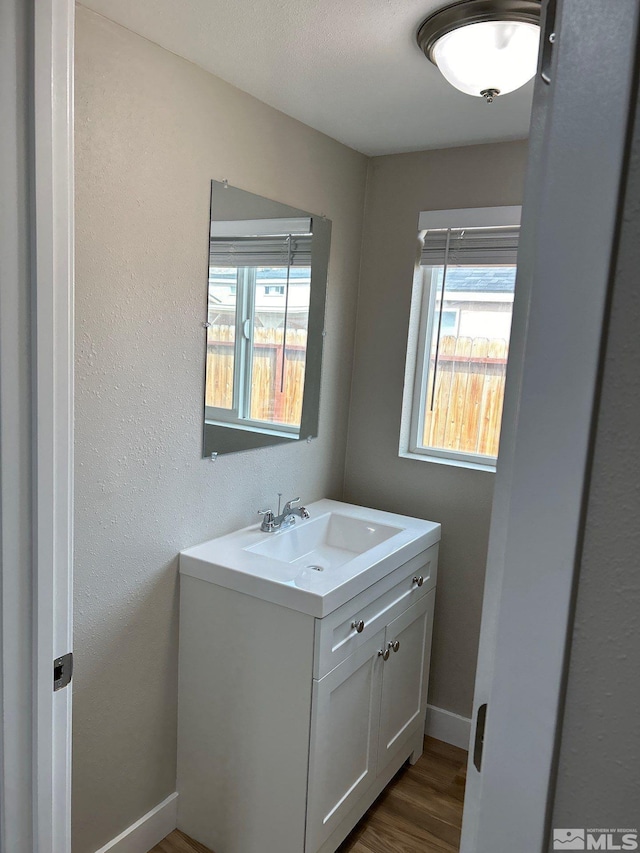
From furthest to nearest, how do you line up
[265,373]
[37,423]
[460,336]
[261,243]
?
[460,336] → [265,373] → [261,243] → [37,423]

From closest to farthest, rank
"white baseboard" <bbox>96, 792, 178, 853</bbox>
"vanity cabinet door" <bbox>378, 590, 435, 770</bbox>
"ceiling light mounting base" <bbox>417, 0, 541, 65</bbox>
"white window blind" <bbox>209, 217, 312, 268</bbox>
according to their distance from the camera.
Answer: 1. "ceiling light mounting base" <bbox>417, 0, 541, 65</bbox>
2. "white baseboard" <bbox>96, 792, 178, 853</bbox>
3. "white window blind" <bbox>209, 217, 312, 268</bbox>
4. "vanity cabinet door" <bbox>378, 590, 435, 770</bbox>

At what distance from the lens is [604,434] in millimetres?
529

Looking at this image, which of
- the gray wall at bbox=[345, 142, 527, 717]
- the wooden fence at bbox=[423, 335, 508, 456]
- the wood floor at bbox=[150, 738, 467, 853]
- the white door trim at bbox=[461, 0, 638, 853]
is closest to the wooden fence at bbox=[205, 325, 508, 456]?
the wooden fence at bbox=[423, 335, 508, 456]

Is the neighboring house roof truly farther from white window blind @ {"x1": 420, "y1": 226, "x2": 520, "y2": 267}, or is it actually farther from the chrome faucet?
the chrome faucet

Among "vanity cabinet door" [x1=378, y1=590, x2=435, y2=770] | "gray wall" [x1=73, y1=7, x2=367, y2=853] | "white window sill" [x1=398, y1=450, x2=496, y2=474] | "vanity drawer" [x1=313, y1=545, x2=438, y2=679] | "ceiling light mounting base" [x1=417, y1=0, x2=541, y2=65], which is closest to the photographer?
"ceiling light mounting base" [x1=417, y1=0, x2=541, y2=65]

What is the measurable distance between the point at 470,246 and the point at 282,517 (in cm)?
128

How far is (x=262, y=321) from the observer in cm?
222

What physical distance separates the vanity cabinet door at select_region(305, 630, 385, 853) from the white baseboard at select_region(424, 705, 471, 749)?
1.87ft

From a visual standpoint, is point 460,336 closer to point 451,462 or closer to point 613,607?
point 451,462

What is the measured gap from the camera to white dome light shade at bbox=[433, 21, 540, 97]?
1.46 metres

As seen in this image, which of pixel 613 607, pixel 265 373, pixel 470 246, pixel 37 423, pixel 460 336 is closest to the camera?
pixel 613 607

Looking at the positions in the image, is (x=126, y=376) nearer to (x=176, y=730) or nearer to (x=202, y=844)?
(x=176, y=730)

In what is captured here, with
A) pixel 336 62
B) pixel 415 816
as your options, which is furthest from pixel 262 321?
pixel 415 816

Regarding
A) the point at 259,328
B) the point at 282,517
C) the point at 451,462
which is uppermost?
the point at 259,328
